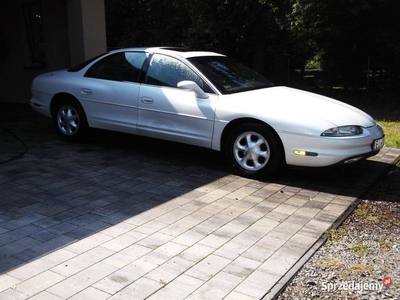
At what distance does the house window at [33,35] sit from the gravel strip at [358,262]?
897 cm

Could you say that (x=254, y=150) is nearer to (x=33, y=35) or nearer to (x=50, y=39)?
(x=50, y=39)

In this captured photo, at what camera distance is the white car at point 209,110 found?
17.0 feet

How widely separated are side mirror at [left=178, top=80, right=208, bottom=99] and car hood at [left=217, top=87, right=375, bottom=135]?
27 cm

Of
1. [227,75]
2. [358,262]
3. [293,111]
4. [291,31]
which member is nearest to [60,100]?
[227,75]

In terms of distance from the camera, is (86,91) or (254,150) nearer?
(254,150)

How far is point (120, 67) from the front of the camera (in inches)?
268

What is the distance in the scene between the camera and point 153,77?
6.38m

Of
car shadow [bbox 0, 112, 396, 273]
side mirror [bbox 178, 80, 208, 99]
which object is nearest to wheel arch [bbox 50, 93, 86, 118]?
car shadow [bbox 0, 112, 396, 273]

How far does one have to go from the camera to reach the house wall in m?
9.60

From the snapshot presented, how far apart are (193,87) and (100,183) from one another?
68.1 inches

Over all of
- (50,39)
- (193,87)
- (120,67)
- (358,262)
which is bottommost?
(358,262)

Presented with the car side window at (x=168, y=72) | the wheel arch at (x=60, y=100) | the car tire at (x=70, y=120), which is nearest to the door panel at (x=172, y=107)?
the car side window at (x=168, y=72)

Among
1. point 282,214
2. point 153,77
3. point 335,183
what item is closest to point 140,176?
point 153,77

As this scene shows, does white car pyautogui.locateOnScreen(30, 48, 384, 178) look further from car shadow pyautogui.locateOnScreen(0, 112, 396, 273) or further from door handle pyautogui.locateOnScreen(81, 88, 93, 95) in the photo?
car shadow pyautogui.locateOnScreen(0, 112, 396, 273)
